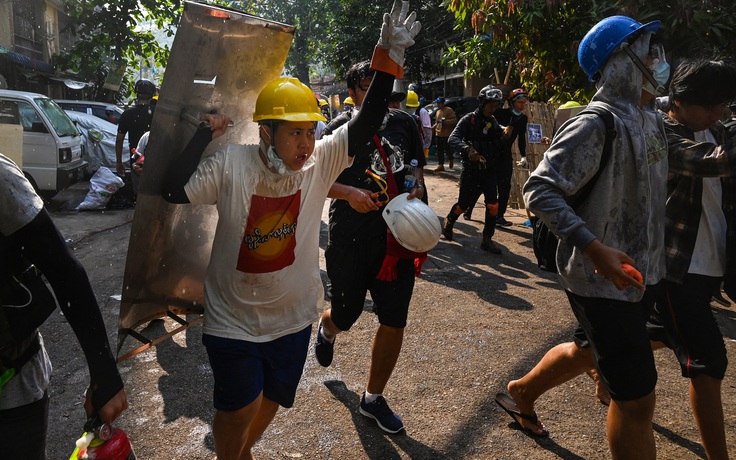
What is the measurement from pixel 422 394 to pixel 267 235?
6.25ft

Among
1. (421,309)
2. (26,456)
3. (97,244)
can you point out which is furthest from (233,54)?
(97,244)

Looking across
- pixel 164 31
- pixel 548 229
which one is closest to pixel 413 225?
pixel 548 229

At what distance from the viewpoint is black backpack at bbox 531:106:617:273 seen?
8.14 ft

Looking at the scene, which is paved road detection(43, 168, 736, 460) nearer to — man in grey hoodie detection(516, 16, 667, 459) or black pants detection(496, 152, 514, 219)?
man in grey hoodie detection(516, 16, 667, 459)

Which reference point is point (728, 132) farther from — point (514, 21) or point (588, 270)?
point (514, 21)

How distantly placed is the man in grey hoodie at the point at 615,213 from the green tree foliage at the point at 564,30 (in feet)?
17.9

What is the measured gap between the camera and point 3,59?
20.2 meters

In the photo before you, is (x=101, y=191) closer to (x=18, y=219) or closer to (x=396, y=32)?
(x=396, y=32)

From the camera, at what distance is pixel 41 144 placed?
10703mm

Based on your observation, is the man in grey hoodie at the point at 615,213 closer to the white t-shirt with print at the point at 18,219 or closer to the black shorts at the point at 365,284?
the black shorts at the point at 365,284

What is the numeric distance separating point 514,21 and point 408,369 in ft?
21.7

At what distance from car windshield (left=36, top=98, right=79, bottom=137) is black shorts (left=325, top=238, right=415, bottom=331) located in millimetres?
9070

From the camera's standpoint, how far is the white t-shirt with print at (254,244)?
8.25 ft

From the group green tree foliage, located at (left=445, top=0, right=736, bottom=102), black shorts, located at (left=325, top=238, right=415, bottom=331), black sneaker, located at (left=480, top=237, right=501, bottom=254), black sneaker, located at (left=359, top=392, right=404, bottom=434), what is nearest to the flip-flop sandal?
black sneaker, located at (left=359, top=392, right=404, bottom=434)
